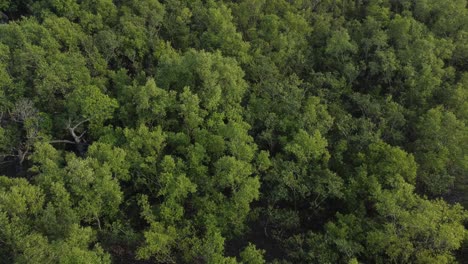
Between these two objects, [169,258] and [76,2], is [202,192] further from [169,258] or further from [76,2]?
[76,2]

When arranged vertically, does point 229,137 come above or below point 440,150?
below

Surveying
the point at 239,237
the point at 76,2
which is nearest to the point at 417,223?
the point at 239,237

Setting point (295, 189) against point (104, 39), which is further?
point (104, 39)

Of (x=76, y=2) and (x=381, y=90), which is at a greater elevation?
(x=381, y=90)

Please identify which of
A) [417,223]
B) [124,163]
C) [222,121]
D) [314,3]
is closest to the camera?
[417,223]

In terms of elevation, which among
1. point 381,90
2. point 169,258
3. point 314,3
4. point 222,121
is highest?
point 314,3

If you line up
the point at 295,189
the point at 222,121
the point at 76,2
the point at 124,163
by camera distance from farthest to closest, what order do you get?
the point at 76,2
the point at 222,121
the point at 295,189
the point at 124,163

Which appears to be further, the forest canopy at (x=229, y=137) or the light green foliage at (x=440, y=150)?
the light green foliage at (x=440, y=150)
